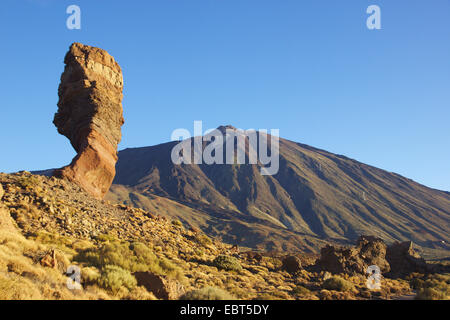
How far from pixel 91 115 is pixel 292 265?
1950cm

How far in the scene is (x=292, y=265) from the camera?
25.2 meters

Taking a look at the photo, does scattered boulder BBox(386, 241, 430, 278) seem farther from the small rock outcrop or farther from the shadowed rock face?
the shadowed rock face

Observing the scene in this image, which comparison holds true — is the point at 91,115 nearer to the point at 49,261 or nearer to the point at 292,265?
the point at 49,261

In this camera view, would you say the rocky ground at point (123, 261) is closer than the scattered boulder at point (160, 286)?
Yes

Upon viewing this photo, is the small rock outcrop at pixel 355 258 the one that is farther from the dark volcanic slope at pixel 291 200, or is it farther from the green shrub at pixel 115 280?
the dark volcanic slope at pixel 291 200

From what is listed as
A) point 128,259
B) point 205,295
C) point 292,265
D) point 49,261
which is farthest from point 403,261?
point 49,261

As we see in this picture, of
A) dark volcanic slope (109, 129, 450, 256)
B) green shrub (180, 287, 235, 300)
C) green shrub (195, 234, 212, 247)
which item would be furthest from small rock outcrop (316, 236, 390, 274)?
dark volcanic slope (109, 129, 450, 256)

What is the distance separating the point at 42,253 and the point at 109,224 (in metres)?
8.00

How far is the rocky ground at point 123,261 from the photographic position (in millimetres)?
10672

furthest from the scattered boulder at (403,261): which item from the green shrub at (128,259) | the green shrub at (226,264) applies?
the green shrub at (128,259)

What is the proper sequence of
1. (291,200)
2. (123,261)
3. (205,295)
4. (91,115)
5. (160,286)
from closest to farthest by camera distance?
(205,295), (160,286), (123,261), (91,115), (291,200)

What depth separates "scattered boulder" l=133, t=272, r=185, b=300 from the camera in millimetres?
11102

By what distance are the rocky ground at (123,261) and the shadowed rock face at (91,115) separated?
6.29 ft

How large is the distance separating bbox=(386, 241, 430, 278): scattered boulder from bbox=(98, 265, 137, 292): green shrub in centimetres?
2517
